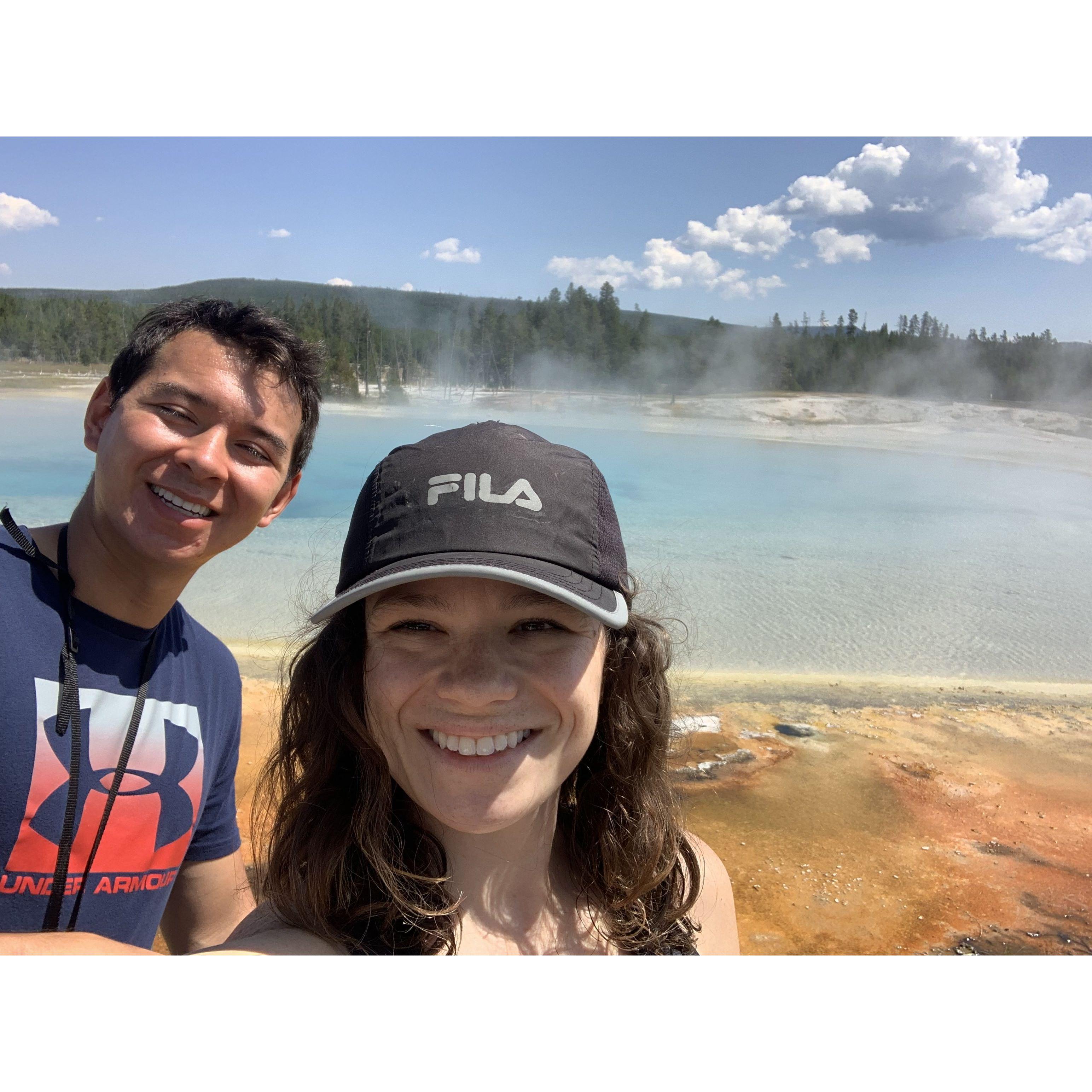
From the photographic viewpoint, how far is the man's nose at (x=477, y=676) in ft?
3.24

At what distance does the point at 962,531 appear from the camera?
16.9 meters

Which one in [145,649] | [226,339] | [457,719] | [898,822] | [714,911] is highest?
[226,339]

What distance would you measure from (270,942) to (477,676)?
44cm

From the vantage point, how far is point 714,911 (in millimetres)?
1354

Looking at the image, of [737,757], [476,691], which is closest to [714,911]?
[476,691]

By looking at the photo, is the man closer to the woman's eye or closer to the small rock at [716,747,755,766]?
the woman's eye

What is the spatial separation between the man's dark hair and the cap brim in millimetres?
986

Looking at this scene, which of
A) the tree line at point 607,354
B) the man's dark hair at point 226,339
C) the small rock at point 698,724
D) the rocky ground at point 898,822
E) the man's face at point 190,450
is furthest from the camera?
the tree line at point 607,354

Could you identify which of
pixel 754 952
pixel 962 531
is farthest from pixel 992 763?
pixel 962 531

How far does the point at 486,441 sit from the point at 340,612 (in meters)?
0.36

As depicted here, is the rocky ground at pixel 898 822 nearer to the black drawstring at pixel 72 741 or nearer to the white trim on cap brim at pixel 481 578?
the black drawstring at pixel 72 741

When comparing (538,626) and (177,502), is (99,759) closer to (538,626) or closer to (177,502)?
(177,502)

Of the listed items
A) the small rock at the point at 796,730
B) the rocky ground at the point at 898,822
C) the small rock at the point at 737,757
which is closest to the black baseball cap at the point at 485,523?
the rocky ground at the point at 898,822

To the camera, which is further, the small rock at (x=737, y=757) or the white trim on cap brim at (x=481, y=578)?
the small rock at (x=737, y=757)
